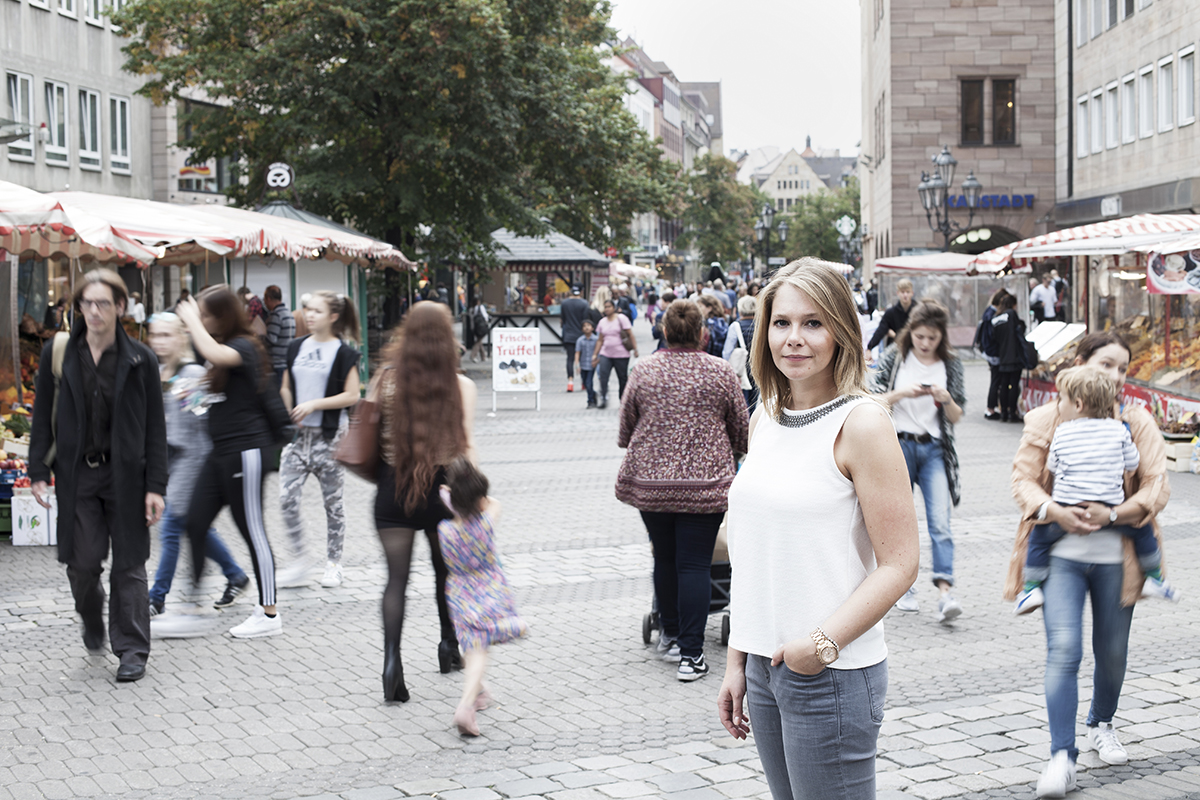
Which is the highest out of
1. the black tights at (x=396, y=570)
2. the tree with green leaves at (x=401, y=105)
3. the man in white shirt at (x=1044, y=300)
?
the tree with green leaves at (x=401, y=105)

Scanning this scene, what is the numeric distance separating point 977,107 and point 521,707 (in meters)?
42.3

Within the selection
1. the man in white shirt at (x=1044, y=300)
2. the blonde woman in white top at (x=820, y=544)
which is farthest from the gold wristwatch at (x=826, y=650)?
the man in white shirt at (x=1044, y=300)

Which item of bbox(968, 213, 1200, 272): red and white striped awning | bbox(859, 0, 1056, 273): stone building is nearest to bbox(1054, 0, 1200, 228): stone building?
bbox(859, 0, 1056, 273): stone building

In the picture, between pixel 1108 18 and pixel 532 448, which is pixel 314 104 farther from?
pixel 1108 18

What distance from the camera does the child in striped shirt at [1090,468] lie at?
Result: 4953 millimetres

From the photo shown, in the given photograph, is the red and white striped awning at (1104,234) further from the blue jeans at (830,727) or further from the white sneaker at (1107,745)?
the blue jeans at (830,727)

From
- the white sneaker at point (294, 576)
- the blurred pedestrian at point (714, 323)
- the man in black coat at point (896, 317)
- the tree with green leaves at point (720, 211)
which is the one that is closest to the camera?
the white sneaker at point (294, 576)

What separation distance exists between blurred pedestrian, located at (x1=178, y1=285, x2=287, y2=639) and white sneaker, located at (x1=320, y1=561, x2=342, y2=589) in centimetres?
122

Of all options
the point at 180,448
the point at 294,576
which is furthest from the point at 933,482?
the point at 180,448

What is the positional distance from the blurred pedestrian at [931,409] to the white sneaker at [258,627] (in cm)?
355

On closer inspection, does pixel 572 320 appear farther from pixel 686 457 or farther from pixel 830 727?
pixel 830 727

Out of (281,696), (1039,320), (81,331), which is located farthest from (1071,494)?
(1039,320)

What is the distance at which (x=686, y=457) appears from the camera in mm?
6488

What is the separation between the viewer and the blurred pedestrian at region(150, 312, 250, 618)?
7.63 m
